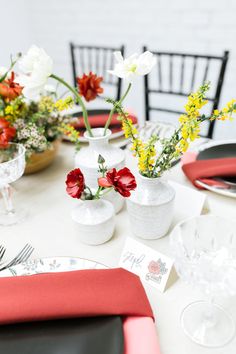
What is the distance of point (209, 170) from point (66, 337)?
577mm

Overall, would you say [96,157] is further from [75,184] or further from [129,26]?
[129,26]

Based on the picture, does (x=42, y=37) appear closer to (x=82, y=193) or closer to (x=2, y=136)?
(x=2, y=136)

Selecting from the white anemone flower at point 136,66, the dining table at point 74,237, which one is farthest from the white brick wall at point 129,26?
the white anemone flower at point 136,66

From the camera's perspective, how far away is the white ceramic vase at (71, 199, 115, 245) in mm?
737

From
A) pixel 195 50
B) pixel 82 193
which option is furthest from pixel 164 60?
pixel 82 193

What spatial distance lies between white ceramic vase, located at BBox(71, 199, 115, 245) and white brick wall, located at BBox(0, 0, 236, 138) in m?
1.67

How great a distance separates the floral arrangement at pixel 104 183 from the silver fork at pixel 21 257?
17cm

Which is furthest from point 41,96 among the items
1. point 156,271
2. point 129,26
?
point 129,26

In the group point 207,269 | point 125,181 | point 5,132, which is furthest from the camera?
point 5,132

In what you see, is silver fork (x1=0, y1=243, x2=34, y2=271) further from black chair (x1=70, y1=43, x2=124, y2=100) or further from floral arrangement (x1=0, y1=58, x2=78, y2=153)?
black chair (x1=70, y1=43, x2=124, y2=100)

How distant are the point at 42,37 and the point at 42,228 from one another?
2561mm

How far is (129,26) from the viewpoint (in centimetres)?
236

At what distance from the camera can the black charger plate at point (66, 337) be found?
520 mm

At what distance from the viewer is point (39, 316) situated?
551mm
